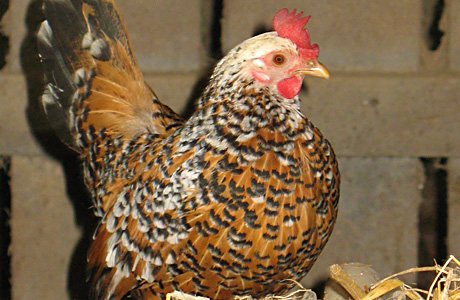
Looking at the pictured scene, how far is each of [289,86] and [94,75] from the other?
719 millimetres

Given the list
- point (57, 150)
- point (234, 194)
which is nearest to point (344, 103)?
point (234, 194)

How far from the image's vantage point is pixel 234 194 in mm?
1300

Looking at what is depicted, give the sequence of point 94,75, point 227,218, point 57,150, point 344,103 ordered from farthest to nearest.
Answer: point 57,150
point 344,103
point 94,75
point 227,218

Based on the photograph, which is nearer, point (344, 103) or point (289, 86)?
point (289, 86)

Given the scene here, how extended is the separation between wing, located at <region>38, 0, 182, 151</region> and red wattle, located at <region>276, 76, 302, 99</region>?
0.47 metres

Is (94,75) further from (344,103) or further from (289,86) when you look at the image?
(344,103)

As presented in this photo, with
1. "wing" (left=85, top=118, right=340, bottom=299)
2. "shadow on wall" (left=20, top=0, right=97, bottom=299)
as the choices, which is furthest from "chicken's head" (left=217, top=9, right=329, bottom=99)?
"shadow on wall" (left=20, top=0, right=97, bottom=299)

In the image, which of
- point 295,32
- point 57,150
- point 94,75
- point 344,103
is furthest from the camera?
point 57,150

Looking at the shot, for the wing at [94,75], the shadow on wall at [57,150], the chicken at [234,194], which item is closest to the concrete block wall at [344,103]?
the shadow on wall at [57,150]

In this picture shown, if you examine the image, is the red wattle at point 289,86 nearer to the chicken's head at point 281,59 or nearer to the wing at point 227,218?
Answer: the chicken's head at point 281,59

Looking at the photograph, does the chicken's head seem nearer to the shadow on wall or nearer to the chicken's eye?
the chicken's eye

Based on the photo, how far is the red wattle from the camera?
1.41 meters

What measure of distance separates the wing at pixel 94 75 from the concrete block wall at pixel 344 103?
0.27 meters

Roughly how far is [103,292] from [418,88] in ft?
4.35
